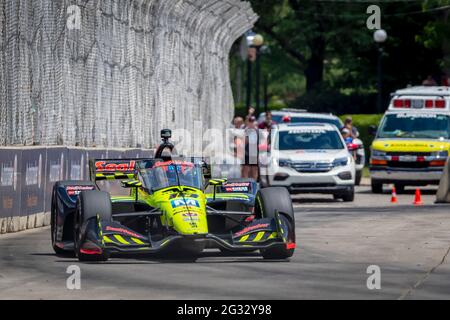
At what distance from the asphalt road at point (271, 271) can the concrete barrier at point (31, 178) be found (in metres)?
0.32

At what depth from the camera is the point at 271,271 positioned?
13875mm

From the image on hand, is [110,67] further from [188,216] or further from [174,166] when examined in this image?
[188,216]

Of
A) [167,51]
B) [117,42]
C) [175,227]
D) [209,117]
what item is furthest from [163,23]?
[175,227]

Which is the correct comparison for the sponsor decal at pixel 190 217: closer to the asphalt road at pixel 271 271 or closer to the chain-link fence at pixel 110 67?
the asphalt road at pixel 271 271

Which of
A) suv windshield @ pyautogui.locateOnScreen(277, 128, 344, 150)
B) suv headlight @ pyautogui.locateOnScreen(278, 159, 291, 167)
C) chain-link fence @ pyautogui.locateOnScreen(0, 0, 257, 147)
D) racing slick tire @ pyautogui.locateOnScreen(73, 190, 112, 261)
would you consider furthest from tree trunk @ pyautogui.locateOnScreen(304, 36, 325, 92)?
racing slick tire @ pyautogui.locateOnScreen(73, 190, 112, 261)

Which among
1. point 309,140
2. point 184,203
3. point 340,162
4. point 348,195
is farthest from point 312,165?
point 184,203

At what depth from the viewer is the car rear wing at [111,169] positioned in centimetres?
1720

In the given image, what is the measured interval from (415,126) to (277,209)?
18.6 metres

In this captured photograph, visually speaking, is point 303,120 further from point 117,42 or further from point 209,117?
point 117,42

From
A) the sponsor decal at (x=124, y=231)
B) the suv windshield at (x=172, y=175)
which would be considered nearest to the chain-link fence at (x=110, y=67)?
the suv windshield at (x=172, y=175)

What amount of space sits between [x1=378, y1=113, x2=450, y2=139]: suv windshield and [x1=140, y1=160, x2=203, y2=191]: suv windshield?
17.6 meters

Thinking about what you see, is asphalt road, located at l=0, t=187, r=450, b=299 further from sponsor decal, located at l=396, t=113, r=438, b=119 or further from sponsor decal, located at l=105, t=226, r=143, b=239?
sponsor decal, located at l=396, t=113, r=438, b=119

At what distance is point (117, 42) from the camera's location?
25906mm
